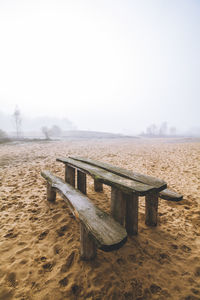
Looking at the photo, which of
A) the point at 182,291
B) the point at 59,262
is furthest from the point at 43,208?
the point at 182,291

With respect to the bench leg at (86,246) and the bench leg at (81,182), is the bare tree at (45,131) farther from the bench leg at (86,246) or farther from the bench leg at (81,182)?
the bench leg at (86,246)

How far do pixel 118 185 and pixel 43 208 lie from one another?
87.1 inches

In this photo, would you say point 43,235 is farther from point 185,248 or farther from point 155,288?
point 185,248

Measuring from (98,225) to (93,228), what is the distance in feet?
0.27

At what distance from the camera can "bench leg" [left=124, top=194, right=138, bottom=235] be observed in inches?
89.4

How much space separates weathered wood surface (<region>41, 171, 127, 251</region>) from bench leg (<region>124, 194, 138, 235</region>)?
0.61 m

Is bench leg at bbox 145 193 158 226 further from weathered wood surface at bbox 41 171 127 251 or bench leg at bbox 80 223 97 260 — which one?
bench leg at bbox 80 223 97 260

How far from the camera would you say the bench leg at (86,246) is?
1.83 metres

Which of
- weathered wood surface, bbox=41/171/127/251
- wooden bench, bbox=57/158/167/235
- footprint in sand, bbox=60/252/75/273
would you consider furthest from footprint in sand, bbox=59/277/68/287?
wooden bench, bbox=57/158/167/235

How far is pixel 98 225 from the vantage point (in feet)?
5.22

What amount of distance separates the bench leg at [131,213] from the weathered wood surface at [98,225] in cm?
61

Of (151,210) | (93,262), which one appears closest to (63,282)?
(93,262)

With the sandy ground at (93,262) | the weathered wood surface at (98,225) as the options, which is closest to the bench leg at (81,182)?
the sandy ground at (93,262)

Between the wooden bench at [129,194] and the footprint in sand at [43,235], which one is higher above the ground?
the wooden bench at [129,194]
